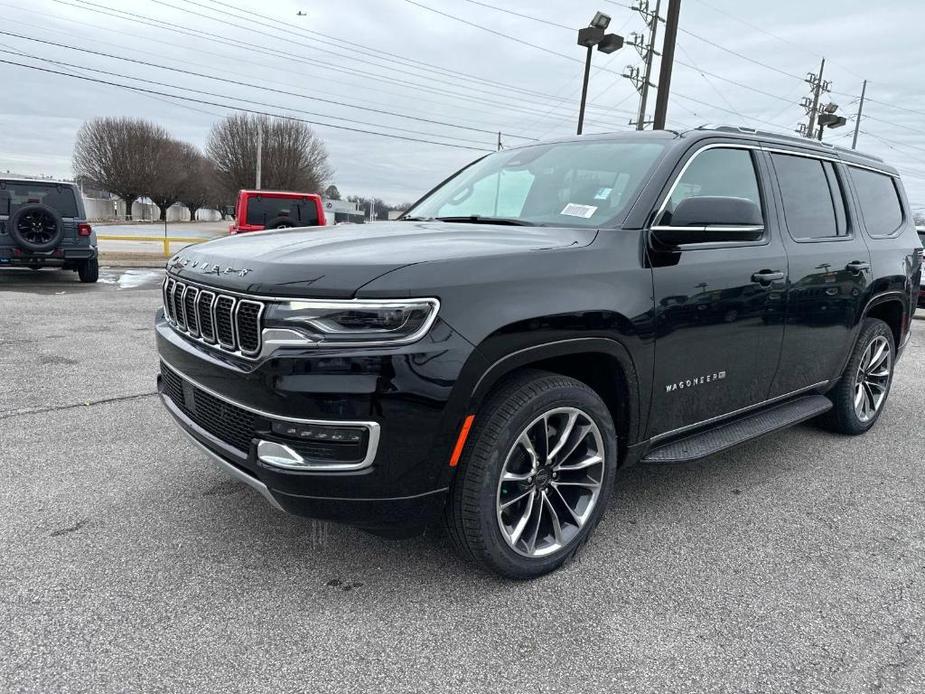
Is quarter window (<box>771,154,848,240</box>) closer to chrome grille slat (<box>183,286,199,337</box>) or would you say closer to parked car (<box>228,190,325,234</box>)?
chrome grille slat (<box>183,286,199,337</box>)

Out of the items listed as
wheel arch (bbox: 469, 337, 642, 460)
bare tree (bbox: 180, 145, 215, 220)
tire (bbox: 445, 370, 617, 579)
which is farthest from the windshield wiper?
bare tree (bbox: 180, 145, 215, 220)

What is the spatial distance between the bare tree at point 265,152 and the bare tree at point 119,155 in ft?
44.9

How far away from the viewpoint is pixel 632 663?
85.9 inches

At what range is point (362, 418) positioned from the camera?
2129mm

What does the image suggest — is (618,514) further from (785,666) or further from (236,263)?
(236,263)

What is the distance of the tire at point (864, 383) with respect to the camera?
4.46 m

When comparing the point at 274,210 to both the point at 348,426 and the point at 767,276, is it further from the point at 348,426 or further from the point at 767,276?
the point at 348,426

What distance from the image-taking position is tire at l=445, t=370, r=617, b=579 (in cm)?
240

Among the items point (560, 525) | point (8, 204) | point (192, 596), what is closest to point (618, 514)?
point (560, 525)

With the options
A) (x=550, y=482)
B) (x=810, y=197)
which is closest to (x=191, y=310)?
(x=550, y=482)

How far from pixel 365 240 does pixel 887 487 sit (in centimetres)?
325

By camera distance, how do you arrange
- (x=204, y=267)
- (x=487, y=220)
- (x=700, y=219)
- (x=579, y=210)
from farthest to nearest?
(x=487, y=220) → (x=579, y=210) → (x=700, y=219) → (x=204, y=267)

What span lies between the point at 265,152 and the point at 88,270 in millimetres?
46241

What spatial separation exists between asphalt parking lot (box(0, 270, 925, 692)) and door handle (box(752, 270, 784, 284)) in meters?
1.16
